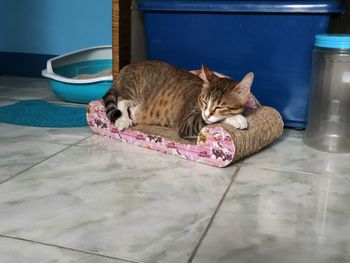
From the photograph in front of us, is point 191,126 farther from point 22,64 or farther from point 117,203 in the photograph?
point 22,64

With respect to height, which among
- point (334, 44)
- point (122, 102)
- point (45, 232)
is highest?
point (334, 44)

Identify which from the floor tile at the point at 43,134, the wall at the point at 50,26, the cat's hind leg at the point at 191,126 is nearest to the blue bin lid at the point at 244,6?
the cat's hind leg at the point at 191,126

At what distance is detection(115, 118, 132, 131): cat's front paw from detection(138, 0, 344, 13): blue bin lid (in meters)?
0.57

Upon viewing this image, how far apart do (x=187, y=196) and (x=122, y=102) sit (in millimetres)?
741

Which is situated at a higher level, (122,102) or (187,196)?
(122,102)

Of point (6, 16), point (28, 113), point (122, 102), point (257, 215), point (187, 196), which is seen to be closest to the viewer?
point (257, 215)

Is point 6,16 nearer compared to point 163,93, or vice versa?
point 163,93

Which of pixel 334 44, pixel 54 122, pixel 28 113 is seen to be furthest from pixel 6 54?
pixel 334 44

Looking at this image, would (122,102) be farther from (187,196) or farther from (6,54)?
(6,54)

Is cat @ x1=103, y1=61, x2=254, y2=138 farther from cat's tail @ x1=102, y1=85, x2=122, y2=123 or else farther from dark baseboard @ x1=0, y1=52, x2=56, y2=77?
dark baseboard @ x1=0, y1=52, x2=56, y2=77

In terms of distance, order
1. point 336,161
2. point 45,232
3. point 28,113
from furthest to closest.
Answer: point 28,113 → point 336,161 → point 45,232

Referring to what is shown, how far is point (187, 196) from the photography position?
1238 mm

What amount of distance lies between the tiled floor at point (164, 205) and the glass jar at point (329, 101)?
4.1 inches

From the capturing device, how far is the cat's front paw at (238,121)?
151cm
